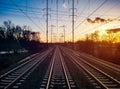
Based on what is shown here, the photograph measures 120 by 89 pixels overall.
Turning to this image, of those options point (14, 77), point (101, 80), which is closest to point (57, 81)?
point (101, 80)

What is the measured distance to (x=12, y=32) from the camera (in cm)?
9969

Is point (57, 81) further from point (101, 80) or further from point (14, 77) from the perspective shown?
point (14, 77)

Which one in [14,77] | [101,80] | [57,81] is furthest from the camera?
[14,77]

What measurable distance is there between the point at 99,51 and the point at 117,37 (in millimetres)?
14733

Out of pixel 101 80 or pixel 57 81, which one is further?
pixel 101 80

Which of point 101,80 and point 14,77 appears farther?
point 14,77

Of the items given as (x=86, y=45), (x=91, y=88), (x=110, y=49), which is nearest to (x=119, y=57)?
(x=110, y=49)

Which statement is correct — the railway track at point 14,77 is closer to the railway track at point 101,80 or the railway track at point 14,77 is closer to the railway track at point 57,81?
the railway track at point 57,81

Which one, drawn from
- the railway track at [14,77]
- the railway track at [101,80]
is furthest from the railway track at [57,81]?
the railway track at [14,77]

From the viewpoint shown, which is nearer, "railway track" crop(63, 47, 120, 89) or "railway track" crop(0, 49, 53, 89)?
"railway track" crop(63, 47, 120, 89)

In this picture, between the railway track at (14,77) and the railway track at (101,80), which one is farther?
the railway track at (14,77)

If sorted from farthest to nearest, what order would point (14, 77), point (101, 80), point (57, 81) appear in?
point (14, 77), point (101, 80), point (57, 81)

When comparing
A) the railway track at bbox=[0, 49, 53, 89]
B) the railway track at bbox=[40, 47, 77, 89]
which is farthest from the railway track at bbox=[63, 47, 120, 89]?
the railway track at bbox=[0, 49, 53, 89]

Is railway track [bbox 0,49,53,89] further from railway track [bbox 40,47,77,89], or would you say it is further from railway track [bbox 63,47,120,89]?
railway track [bbox 63,47,120,89]
